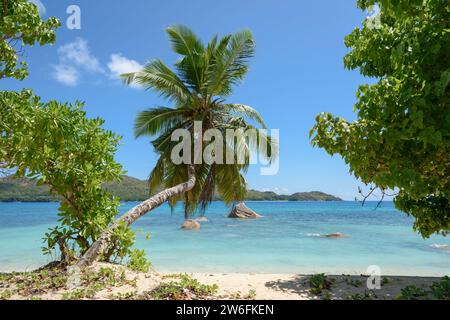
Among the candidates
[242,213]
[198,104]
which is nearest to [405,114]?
[198,104]

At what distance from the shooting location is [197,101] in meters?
10.5

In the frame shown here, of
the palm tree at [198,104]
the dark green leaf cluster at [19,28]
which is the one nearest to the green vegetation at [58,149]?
the dark green leaf cluster at [19,28]

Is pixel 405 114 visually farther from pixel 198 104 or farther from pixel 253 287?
pixel 198 104

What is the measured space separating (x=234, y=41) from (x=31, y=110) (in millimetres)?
7043

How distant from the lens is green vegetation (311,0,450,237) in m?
3.07

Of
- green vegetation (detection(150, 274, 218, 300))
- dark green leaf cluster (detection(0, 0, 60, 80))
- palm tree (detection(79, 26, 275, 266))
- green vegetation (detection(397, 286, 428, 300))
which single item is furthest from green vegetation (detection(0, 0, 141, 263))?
green vegetation (detection(397, 286, 428, 300))

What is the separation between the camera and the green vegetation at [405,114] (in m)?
3.07

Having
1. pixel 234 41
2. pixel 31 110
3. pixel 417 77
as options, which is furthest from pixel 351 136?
pixel 234 41

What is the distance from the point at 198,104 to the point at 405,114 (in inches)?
307

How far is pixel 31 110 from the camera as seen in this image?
5.01m

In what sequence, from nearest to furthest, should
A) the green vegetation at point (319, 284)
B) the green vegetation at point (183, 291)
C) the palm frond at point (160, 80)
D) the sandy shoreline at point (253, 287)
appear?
the green vegetation at point (183, 291), the sandy shoreline at point (253, 287), the green vegetation at point (319, 284), the palm frond at point (160, 80)

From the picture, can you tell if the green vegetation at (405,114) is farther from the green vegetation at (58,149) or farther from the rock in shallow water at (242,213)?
the rock in shallow water at (242,213)

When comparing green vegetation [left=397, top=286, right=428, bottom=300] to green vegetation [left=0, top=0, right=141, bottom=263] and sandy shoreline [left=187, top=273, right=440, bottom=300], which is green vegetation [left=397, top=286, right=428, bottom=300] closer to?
sandy shoreline [left=187, top=273, right=440, bottom=300]
